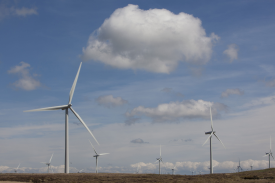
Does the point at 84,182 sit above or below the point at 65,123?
below

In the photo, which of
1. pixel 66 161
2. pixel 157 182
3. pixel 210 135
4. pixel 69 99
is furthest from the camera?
pixel 210 135

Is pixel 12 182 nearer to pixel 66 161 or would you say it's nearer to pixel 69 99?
pixel 66 161

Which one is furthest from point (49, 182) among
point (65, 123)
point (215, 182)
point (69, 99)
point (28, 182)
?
point (215, 182)

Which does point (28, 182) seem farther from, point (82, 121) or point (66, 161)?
point (82, 121)

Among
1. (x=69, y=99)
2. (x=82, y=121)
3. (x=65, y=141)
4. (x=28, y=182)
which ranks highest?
(x=69, y=99)

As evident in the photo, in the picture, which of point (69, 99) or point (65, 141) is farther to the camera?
point (69, 99)

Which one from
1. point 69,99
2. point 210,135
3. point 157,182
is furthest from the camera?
point 210,135

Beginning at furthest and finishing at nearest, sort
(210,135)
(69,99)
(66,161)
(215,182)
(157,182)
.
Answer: (210,135), (69,99), (66,161), (157,182), (215,182)

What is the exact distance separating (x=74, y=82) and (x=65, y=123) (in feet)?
49.5

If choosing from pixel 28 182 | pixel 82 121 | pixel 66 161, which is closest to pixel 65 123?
pixel 82 121

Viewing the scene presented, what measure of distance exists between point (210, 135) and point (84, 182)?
80.3 meters

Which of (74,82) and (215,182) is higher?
(74,82)

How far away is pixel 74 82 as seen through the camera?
105 meters

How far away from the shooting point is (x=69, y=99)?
343 ft
